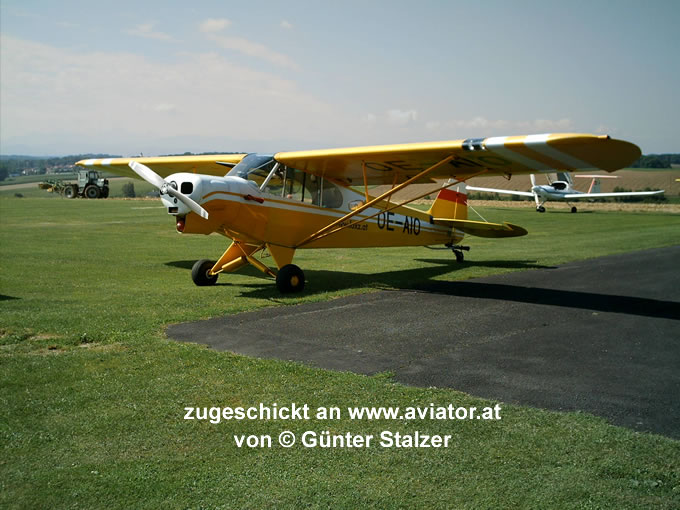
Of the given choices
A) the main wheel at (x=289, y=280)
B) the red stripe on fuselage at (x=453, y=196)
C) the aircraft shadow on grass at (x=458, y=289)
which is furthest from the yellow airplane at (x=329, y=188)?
the red stripe on fuselage at (x=453, y=196)

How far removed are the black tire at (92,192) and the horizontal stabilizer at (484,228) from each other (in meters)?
28.1

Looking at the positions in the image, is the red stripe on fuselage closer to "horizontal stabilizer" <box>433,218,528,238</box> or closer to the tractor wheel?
"horizontal stabilizer" <box>433,218,528,238</box>

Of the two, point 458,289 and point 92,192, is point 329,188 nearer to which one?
point 458,289

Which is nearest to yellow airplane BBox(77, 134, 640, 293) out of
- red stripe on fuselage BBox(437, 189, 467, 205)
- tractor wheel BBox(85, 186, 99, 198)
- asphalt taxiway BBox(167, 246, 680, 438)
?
red stripe on fuselage BBox(437, 189, 467, 205)

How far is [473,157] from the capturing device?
10.9m

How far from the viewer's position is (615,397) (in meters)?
5.63

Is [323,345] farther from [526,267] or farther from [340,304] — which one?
[526,267]

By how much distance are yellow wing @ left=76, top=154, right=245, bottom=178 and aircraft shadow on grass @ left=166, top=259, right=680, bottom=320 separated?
2603 mm

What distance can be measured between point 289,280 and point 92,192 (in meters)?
30.2

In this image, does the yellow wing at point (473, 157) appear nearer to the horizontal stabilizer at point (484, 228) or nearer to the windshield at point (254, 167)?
the windshield at point (254, 167)

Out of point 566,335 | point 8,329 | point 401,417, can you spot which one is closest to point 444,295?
point 566,335

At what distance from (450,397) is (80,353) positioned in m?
4.22

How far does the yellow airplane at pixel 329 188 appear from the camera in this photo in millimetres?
9797

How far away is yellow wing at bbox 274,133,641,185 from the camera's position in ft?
29.6
